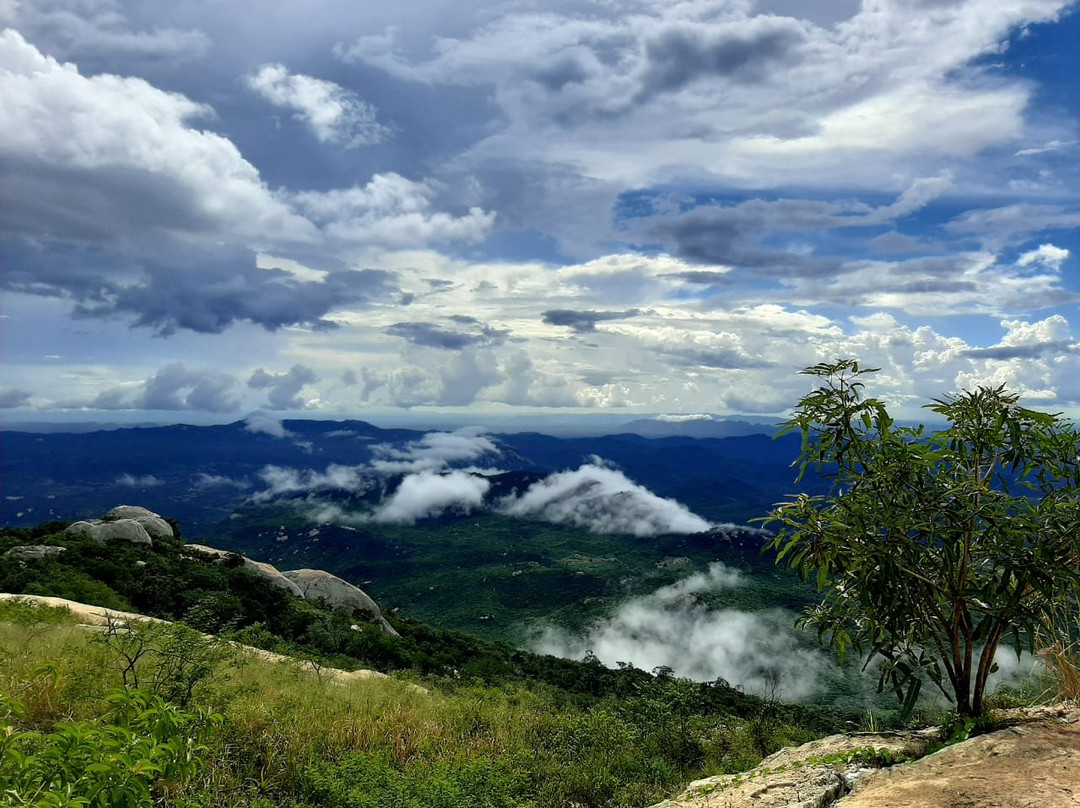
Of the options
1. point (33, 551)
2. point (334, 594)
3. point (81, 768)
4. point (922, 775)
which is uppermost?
point (81, 768)

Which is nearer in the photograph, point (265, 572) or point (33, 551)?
point (33, 551)

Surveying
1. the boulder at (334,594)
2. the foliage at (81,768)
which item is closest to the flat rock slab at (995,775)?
the foliage at (81,768)

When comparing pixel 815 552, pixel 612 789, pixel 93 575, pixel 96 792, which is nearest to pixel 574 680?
pixel 93 575

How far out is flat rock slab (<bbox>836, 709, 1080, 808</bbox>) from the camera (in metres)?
6.45

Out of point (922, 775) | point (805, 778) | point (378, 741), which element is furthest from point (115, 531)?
point (922, 775)

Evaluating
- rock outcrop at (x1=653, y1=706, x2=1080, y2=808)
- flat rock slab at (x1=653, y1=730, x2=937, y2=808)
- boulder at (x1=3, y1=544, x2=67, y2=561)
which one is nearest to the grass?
flat rock slab at (x1=653, y1=730, x2=937, y2=808)

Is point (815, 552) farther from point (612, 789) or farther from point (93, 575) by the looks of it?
point (93, 575)

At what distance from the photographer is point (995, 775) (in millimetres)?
7008

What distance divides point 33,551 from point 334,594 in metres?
30.7

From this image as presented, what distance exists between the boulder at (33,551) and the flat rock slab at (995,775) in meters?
48.6

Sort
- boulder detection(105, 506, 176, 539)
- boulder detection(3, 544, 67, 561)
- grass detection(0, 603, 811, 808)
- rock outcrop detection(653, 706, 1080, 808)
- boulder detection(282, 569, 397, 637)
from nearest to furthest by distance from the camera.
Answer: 1. rock outcrop detection(653, 706, 1080, 808)
2. grass detection(0, 603, 811, 808)
3. boulder detection(3, 544, 67, 561)
4. boulder detection(105, 506, 176, 539)
5. boulder detection(282, 569, 397, 637)

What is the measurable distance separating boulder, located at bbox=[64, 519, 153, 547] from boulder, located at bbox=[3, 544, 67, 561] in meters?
6.13

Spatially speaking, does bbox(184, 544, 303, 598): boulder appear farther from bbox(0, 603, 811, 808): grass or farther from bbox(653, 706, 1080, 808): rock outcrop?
bbox(653, 706, 1080, 808): rock outcrop

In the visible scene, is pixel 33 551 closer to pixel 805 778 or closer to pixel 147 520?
pixel 147 520
